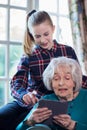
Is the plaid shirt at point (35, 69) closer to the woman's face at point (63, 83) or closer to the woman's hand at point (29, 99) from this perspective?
the woman's hand at point (29, 99)

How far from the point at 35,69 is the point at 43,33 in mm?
263

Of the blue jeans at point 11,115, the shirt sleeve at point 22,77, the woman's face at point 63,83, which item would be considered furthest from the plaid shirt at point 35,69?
the woman's face at point 63,83

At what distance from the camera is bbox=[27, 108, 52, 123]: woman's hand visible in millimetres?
1581

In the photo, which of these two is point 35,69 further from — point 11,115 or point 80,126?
point 80,126

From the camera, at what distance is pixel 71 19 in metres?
2.70

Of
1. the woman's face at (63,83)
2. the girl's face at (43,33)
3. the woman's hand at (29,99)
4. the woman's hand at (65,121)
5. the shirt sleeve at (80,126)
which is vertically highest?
the girl's face at (43,33)

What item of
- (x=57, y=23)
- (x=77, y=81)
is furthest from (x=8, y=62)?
(x=77, y=81)

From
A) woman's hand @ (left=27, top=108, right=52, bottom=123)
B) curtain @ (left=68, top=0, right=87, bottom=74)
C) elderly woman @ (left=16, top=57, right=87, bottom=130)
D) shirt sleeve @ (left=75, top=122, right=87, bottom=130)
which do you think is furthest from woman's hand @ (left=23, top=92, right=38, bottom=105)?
curtain @ (left=68, top=0, right=87, bottom=74)

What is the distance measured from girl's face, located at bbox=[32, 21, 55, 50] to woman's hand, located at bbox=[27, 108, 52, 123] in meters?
0.59

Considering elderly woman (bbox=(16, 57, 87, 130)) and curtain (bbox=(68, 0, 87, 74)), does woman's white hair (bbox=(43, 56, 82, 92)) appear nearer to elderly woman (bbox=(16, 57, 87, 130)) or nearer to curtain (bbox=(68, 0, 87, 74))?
elderly woman (bbox=(16, 57, 87, 130))

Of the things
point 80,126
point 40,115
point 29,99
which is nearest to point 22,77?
point 29,99

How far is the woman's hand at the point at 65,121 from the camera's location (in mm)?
1566

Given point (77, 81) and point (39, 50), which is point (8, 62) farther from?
point (77, 81)

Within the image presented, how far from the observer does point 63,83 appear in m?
1.76
